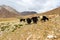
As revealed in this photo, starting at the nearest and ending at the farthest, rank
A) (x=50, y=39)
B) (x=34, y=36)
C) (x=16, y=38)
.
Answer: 1. (x=50, y=39)
2. (x=34, y=36)
3. (x=16, y=38)

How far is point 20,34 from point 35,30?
1742mm

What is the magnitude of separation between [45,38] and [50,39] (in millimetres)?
538

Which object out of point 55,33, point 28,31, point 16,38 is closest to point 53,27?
point 55,33

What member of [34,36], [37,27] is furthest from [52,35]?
[37,27]

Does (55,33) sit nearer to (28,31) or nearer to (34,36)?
(34,36)

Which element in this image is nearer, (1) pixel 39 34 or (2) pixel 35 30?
(1) pixel 39 34

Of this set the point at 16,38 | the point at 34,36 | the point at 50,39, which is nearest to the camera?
the point at 50,39

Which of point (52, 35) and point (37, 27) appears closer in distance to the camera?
point (52, 35)

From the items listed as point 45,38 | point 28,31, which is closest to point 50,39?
point 45,38

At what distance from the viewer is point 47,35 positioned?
17.8 meters

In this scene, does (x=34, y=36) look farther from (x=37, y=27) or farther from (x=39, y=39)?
(x=37, y=27)

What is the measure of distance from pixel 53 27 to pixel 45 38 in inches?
91.0

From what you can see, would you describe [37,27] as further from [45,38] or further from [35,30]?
[45,38]

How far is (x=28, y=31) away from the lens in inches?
785
